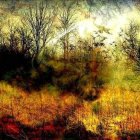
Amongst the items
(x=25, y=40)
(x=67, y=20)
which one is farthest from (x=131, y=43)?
(x=25, y=40)

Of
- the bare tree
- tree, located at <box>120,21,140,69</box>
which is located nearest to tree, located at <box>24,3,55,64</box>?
the bare tree

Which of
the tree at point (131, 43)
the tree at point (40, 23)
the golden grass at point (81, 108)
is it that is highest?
the tree at point (40, 23)

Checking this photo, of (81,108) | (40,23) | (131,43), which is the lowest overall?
(81,108)

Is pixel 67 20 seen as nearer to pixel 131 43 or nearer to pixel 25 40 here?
pixel 25 40

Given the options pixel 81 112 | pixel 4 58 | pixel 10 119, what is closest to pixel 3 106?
pixel 10 119

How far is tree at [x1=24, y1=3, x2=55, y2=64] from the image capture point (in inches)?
310

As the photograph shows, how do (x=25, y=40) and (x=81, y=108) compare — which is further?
(x=25, y=40)

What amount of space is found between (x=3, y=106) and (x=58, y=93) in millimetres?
1155

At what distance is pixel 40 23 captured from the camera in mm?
7926

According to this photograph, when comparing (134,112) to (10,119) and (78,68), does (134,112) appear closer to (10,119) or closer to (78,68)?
(78,68)

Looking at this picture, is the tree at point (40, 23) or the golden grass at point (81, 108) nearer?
the golden grass at point (81, 108)

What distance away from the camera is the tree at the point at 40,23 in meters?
7.87

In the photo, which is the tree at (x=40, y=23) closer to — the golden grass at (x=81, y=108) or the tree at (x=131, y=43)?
the golden grass at (x=81, y=108)

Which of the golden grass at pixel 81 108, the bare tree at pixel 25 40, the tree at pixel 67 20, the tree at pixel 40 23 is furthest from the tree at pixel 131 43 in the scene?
the bare tree at pixel 25 40
